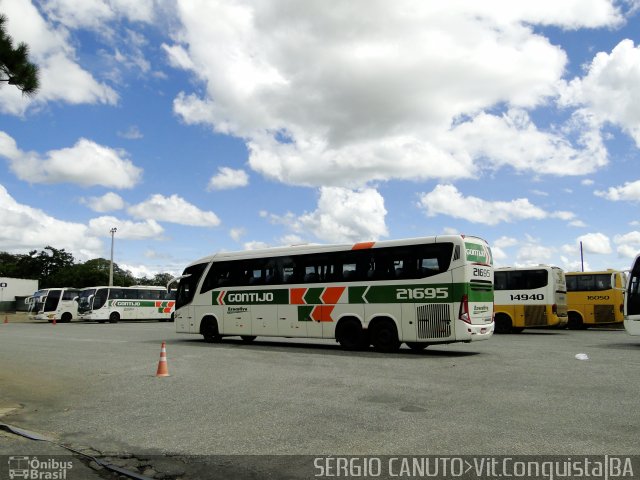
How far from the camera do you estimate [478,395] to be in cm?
912

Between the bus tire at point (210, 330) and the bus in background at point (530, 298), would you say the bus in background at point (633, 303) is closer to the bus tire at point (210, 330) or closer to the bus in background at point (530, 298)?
the bus in background at point (530, 298)

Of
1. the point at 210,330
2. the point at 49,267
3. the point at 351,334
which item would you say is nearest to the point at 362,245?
the point at 351,334

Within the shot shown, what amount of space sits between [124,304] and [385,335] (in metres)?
30.7

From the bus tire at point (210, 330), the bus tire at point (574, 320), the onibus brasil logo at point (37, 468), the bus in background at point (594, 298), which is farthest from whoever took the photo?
the bus tire at point (574, 320)

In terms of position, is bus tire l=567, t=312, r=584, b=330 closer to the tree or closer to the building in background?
the tree

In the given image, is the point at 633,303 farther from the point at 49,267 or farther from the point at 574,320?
the point at 49,267

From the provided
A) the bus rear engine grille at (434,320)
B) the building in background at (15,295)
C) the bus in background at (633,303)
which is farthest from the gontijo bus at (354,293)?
the building in background at (15,295)

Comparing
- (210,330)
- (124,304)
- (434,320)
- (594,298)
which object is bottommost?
(210,330)

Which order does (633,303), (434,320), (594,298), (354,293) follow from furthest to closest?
(594,298), (633,303), (354,293), (434,320)

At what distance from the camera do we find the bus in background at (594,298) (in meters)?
27.3

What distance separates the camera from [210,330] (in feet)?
67.0

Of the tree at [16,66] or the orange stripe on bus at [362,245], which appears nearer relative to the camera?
the tree at [16,66]

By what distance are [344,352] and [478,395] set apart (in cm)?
755

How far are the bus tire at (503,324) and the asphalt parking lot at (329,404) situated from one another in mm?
10079
